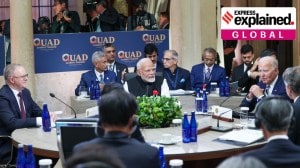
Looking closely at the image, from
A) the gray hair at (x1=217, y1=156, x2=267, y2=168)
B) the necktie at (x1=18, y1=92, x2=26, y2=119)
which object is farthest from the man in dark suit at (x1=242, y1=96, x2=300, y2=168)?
the necktie at (x1=18, y1=92, x2=26, y2=119)

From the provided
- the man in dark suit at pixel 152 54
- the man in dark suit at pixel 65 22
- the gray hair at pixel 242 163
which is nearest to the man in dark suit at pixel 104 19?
the man in dark suit at pixel 65 22

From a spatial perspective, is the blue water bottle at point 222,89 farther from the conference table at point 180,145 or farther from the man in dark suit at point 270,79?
the conference table at point 180,145

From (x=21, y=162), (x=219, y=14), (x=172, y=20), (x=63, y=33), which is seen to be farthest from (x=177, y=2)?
(x=21, y=162)

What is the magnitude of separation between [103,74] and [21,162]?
448 centimetres

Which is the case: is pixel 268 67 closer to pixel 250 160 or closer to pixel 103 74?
pixel 103 74

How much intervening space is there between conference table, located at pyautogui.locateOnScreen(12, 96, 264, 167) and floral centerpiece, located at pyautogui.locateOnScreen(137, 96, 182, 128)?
7 centimetres

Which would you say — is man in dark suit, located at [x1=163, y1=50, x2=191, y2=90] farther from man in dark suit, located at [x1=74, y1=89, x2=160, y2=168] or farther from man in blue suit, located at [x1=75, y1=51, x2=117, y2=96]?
man in dark suit, located at [x1=74, y1=89, x2=160, y2=168]

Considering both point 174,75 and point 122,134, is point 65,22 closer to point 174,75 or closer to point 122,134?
point 174,75

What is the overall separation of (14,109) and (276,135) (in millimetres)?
3753

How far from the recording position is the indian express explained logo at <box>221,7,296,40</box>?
34.0ft

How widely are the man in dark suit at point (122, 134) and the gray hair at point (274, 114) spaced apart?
60 centimetres

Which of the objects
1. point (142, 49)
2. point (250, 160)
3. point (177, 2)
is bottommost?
point (250, 160)

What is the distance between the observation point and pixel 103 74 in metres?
9.23

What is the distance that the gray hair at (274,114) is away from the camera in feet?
11.5
